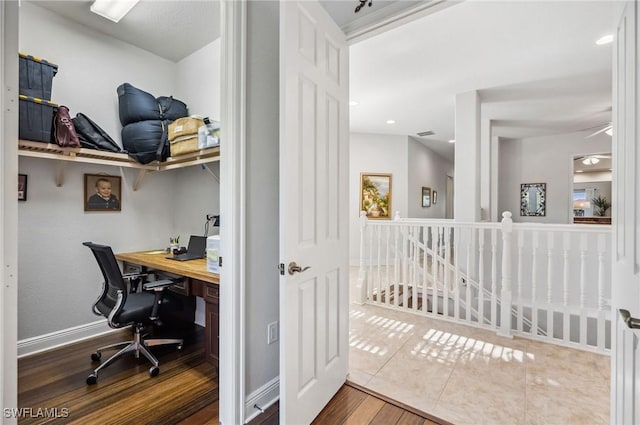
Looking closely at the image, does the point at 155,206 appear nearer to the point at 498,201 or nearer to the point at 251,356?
the point at 251,356

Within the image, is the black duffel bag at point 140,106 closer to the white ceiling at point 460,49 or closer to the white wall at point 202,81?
the white wall at point 202,81

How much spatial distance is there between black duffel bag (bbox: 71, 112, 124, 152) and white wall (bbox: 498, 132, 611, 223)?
7.51 m

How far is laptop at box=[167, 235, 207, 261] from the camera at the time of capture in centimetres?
272

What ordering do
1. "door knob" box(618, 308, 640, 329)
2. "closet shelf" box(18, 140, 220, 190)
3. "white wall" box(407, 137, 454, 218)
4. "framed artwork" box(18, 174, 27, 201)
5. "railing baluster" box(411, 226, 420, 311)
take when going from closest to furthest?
"door knob" box(618, 308, 640, 329) → "closet shelf" box(18, 140, 220, 190) → "framed artwork" box(18, 174, 27, 201) → "railing baluster" box(411, 226, 420, 311) → "white wall" box(407, 137, 454, 218)

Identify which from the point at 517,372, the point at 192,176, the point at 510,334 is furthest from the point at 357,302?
the point at 192,176

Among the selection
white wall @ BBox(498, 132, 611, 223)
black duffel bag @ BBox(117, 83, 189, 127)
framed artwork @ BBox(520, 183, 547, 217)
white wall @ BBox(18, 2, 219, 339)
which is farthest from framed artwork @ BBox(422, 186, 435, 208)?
black duffel bag @ BBox(117, 83, 189, 127)

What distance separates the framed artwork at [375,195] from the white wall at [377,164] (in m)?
0.09

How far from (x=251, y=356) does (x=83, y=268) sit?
2047 millimetres

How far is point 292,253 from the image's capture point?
4.69ft

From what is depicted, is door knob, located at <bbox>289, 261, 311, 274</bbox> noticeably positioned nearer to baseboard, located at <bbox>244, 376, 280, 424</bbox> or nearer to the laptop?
baseboard, located at <bbox>244, 376, 280, 424</bbox>

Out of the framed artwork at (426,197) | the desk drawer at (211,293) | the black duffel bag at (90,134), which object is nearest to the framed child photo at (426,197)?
the framed artwork at (426,197)

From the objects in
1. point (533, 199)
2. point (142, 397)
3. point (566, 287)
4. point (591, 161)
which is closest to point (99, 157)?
point (142, 397)

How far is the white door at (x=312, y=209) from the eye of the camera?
1390 millimetres

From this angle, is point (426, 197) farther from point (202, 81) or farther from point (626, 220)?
point (626, 220)
